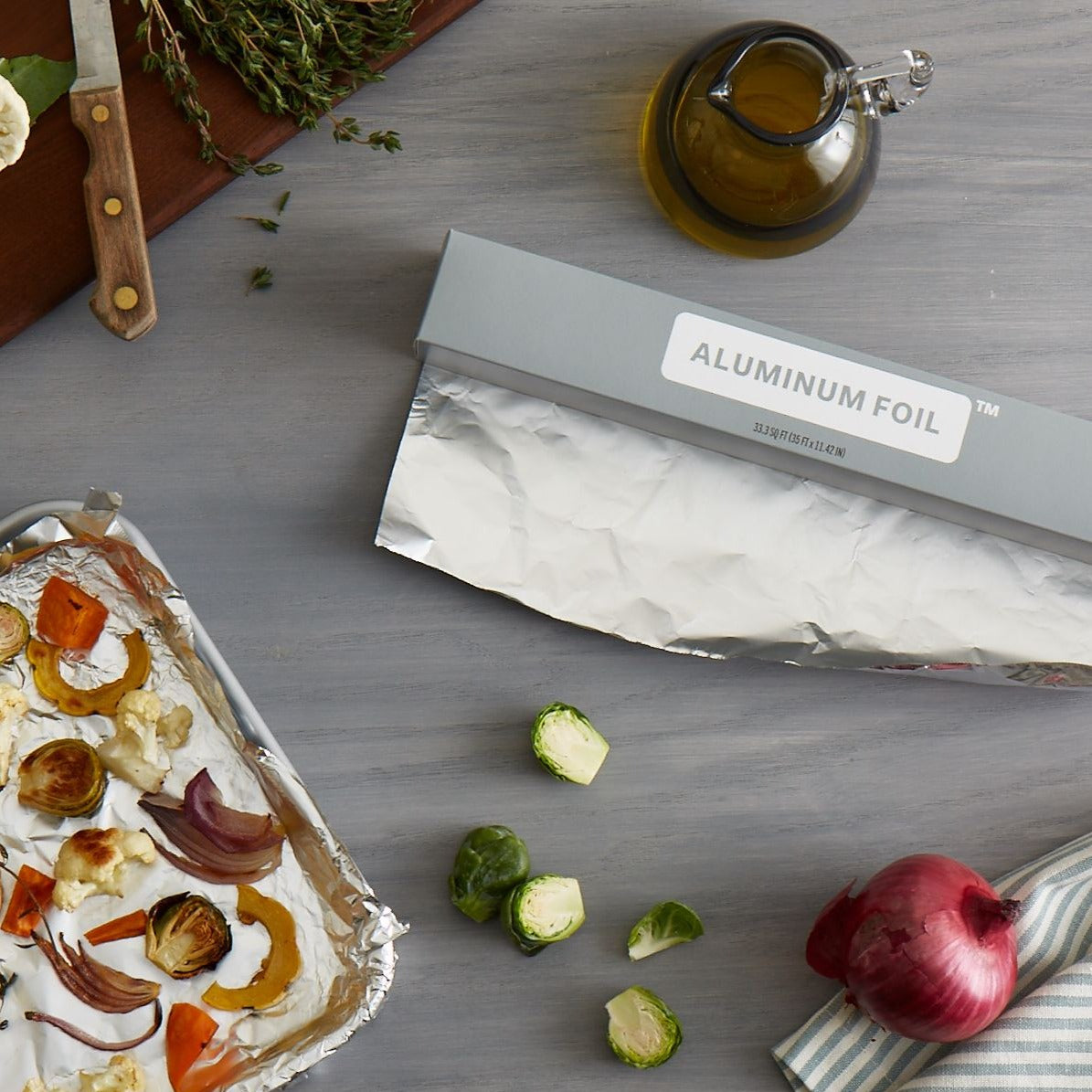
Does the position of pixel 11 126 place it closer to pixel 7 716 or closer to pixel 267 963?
pixel 7 716

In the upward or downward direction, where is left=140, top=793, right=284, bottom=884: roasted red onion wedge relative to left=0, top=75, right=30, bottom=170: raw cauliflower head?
downward

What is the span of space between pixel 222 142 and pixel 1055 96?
0.80 meters

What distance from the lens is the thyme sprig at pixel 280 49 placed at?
2.93ft

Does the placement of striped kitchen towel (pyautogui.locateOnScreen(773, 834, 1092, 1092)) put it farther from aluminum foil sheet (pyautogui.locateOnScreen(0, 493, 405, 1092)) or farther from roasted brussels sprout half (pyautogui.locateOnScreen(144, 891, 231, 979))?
roasted brussels sprout half (pyautogui.locateOnScreen(144, 891, 231, 979))

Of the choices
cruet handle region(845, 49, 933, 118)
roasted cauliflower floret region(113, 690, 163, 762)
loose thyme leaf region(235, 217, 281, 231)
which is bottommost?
roasted cauliflower floret region(113, 690, 163, 762)

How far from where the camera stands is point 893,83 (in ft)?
3.02

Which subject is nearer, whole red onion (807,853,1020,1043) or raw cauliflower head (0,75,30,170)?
raw cauliflower head (0,75,30,170)

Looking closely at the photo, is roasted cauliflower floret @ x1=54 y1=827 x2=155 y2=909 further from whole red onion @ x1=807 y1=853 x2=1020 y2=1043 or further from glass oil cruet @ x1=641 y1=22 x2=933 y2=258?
glass oil cruet @ x1=641 y1=22 x2=933 y2=258

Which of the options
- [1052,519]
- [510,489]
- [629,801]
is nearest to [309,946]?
[629,801]

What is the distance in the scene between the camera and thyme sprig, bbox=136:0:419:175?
894 millimetres

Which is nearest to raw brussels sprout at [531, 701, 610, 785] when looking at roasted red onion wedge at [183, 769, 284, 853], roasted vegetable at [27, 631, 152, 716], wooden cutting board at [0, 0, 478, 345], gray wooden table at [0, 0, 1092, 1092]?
gray wooden table at [0, 0, 1092, 1092]

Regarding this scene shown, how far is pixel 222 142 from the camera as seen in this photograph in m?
0.96

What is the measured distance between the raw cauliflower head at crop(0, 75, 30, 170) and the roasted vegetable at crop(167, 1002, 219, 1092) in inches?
28.0

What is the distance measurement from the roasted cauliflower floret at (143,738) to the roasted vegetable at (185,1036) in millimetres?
190
